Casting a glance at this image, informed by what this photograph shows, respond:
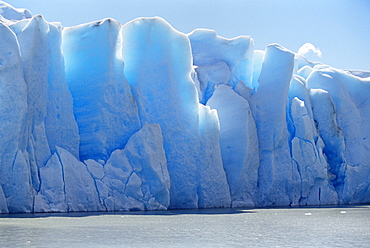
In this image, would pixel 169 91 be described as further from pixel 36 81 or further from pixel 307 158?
pixel 307 158

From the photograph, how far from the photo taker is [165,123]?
18.2 m

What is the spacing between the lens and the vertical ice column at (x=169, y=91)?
1808 cm

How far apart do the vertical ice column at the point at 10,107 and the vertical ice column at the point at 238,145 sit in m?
7.33

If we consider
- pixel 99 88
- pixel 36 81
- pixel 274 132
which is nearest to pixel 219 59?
pixel 274 132

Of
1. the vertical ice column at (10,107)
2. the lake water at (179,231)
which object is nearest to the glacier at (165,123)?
the vertical ice column at (10,107)

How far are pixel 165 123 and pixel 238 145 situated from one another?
9.66 feet

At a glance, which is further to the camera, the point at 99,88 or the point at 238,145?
the point at 238,145

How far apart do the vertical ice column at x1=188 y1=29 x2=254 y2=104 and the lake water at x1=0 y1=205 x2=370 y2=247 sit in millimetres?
8647

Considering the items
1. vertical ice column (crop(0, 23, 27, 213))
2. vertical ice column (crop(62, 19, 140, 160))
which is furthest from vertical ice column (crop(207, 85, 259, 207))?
vertical ice column (crop(0, 23, 27, 213))

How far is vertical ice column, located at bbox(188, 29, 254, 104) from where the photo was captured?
74.7 feet

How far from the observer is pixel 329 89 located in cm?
2427

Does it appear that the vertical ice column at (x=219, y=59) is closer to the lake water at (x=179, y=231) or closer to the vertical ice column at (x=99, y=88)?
the vertical ice column at (x=99, y=88)

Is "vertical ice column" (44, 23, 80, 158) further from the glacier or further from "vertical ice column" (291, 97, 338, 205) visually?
"vertical ice column" (291, 97, 338, 205)

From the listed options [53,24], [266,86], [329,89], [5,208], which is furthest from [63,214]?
[329,89]
